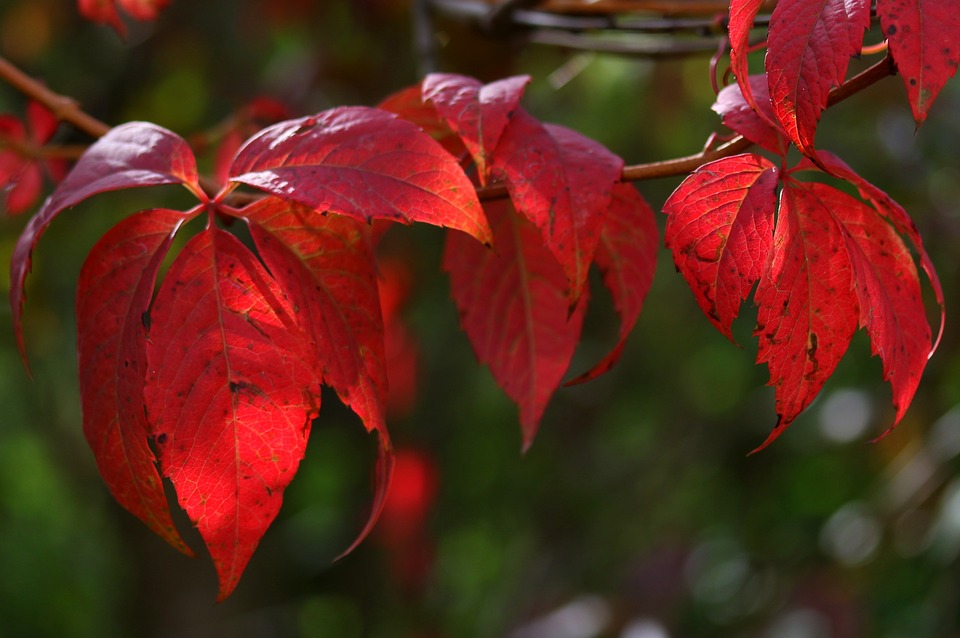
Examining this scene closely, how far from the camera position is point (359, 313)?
52 cm

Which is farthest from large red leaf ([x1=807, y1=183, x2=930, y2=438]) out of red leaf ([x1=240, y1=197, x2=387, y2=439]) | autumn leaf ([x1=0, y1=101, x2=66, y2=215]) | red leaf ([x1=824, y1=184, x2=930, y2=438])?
autumn leaf ([x1=0, y1=101, x2=66, y2=215])

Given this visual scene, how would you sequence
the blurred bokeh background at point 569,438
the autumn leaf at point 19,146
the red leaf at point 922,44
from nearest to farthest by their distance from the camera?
1. the red leaf at point 922,44
2. the autumn leaf at point 19,146
3. the blurred bokeh background at point 569,438

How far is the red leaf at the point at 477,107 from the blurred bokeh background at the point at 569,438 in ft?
1.59

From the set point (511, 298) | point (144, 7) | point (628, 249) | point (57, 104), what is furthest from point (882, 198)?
point (144, 7)

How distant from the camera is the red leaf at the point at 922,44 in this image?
415 millimetres

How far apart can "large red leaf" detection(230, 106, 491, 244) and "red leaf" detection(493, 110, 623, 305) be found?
37mm

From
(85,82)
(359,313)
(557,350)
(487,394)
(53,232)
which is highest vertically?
(359,313)

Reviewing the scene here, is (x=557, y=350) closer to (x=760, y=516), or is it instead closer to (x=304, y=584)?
(x=760, y=516)

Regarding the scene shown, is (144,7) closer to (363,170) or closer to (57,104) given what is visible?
(57,104)

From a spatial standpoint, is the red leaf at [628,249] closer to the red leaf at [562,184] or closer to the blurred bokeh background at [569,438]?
the red leaf at [562,184]

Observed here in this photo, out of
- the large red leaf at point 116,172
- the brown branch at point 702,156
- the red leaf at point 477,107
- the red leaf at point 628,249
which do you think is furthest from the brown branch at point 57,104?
the red leaf at point 628,249

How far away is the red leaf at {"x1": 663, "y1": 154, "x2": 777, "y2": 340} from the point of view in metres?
0.47

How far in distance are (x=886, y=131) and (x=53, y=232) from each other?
1.88 m

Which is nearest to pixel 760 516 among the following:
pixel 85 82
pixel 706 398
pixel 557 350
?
pixel 706 398
